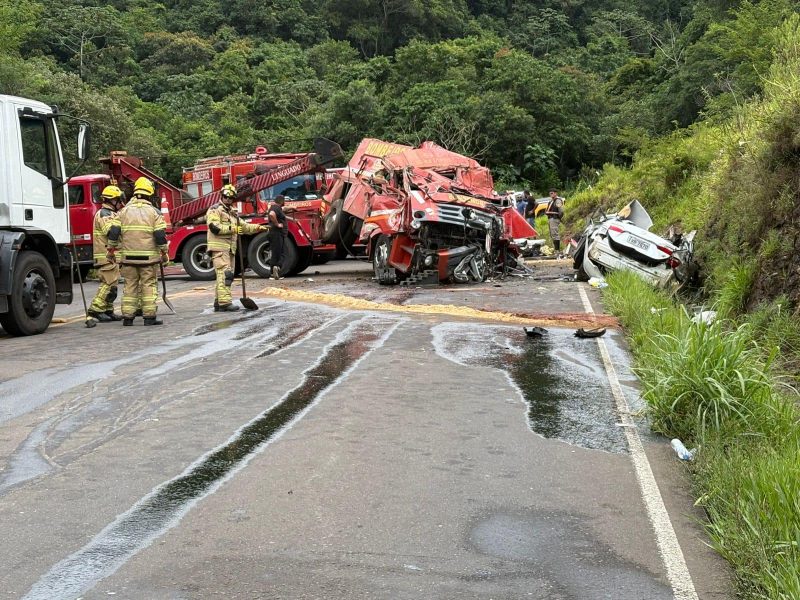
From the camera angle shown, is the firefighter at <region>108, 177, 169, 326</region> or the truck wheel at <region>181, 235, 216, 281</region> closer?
the firefighter at <region>108, 177, 169, 326</region>

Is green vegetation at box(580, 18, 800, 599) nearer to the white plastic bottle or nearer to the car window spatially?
the white plastic bottle

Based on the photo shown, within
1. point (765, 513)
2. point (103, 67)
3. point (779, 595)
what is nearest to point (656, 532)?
point (765, 513)

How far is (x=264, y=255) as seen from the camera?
63.5 feet

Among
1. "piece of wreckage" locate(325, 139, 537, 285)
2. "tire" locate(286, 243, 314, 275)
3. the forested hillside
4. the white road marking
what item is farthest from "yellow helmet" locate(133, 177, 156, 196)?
the forested hillside

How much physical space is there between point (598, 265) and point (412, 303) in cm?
438

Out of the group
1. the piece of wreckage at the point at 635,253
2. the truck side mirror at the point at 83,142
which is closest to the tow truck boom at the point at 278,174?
the piece of wreckage at the point at 635,253

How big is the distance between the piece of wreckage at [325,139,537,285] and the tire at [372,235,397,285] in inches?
0.7

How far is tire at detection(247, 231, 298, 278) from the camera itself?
19219mm

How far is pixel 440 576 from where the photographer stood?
152 inches

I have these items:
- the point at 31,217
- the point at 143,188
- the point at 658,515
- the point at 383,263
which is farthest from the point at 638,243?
the point at 658,515

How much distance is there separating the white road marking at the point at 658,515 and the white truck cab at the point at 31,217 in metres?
7.11

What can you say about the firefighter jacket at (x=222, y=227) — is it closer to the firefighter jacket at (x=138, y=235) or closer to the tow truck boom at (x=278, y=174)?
the firefighter jacket at (x=138, y=235)

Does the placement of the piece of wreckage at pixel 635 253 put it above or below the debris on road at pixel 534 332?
above

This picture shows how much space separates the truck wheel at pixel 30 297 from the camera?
10625mm
